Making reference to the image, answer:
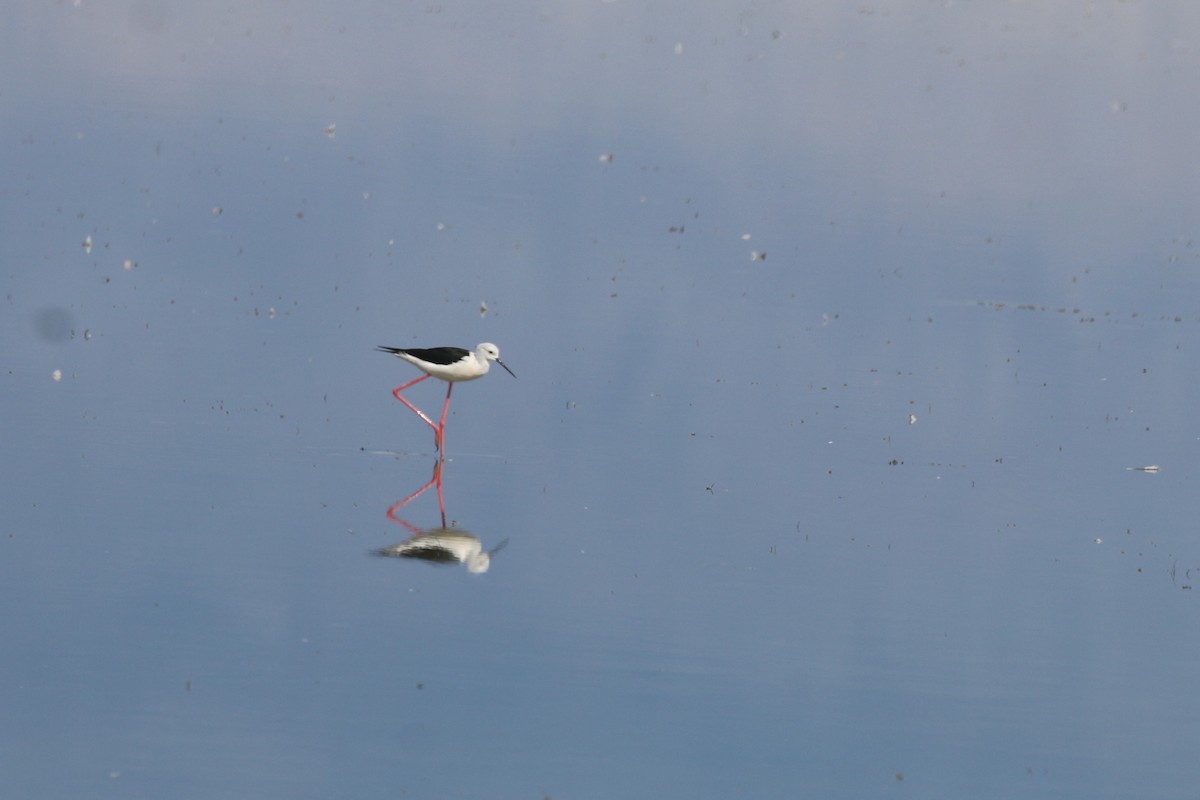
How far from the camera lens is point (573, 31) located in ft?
150

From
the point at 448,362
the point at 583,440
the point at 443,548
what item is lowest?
the point at 443,548

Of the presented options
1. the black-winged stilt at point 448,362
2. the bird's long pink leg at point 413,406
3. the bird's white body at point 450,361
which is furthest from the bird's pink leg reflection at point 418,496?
the bird's white body at point 450,361

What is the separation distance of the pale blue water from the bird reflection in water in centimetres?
12

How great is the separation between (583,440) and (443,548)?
373 cm

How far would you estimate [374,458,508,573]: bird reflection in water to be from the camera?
13680mm

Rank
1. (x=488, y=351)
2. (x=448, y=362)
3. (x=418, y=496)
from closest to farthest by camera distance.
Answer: (x=418, y=496) → (x=448, y=362) → (x=488, y=351)

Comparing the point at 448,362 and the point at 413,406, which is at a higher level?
the point at 448,362

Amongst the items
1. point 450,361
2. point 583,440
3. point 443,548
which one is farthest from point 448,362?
point 443,548

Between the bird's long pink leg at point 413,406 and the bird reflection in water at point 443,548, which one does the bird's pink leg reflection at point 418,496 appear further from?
the bird's long pink leg at point 413,406

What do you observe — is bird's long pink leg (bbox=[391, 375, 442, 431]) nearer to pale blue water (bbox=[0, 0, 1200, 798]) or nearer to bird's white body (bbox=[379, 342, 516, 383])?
pale blue water (bbox=[0, 0, 1200, 798])

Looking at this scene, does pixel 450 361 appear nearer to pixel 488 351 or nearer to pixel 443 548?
pixel 488 351

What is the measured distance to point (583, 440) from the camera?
17.4 meters

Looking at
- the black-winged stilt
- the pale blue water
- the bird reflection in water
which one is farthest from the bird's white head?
the bird reflection in water

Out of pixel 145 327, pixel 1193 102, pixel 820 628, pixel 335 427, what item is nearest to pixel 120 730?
pixel 820 628
